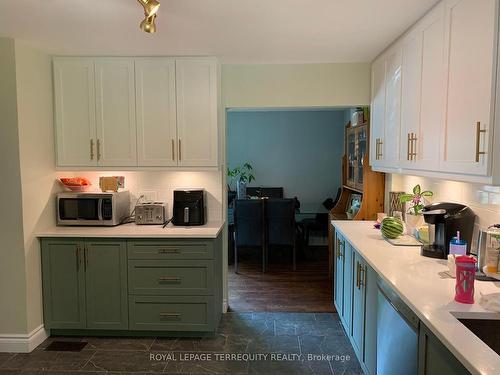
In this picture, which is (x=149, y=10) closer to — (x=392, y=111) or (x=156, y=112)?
(x=156, y=112)

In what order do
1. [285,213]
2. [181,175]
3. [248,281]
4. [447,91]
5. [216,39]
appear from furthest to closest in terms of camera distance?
[285,213] < [248,281] < [181,175] < [216,39] < [447,91]

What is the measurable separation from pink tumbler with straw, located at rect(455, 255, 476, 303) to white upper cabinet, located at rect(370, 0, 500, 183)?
0.35 metres

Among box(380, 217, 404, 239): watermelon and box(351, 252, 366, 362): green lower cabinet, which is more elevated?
box(380, 217, 404, 239): watermelon

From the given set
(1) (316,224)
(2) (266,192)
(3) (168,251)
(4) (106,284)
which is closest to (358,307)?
(3) (168,251)

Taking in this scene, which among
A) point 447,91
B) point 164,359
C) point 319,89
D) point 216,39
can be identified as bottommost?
point 164,359

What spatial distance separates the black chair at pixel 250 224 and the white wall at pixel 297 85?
1684mm

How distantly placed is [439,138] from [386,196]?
1567mm

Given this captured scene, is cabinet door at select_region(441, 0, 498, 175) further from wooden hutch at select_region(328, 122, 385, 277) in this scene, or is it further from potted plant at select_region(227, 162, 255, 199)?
potted plant at select_region(227, 162, 255, 199)

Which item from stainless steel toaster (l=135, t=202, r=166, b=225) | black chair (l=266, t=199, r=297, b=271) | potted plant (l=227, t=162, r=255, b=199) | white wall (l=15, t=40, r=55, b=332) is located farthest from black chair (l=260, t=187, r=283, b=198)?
white wall (l=15, t=40, r=55, b=332)

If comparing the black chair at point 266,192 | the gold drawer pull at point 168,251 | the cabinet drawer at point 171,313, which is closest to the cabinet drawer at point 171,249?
the gold drawer pull at point 168,251

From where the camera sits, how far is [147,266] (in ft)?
9.36

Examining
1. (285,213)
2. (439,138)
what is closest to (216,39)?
(439,138)

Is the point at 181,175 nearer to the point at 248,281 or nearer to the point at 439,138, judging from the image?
the point at 248,281

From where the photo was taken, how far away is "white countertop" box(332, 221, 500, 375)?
1122 millimetres
